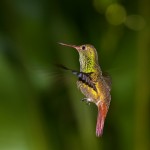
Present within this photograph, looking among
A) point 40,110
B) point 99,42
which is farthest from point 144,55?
point 40,110

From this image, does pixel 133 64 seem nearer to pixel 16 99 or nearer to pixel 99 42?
pixel 99 42

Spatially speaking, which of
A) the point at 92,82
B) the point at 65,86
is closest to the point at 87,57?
the point at 92,82

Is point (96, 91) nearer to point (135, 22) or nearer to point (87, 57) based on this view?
point (87, 57)

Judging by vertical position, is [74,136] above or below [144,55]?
below


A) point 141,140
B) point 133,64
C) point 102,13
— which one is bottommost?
point 141,140

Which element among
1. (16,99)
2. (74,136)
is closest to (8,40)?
(16,99)

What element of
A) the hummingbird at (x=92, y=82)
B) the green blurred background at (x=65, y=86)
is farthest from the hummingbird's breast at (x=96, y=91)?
the green blurred background at (x=65, y=86)

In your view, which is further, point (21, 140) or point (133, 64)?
point (133, 64)

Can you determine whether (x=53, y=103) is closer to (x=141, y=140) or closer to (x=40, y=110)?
(x=40, y=110)

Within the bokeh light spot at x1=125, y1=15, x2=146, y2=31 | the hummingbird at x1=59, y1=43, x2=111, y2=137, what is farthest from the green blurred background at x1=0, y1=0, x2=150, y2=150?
the hummingbird at x1=59, y1=43, x2=111, y2=137

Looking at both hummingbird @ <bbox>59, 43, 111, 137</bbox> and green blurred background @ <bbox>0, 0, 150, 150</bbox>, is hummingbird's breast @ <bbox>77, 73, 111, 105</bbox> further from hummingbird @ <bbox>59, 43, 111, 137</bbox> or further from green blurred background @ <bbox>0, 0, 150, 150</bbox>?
green blurred background @ <bbox>0, 0, 150, 150</bbox>
